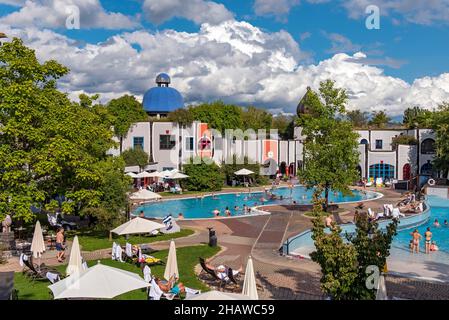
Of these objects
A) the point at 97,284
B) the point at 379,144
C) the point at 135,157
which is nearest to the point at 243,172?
the point at 135,157

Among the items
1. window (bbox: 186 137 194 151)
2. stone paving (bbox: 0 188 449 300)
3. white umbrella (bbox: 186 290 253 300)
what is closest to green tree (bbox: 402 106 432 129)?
window (bbox: 186 137 194 151)

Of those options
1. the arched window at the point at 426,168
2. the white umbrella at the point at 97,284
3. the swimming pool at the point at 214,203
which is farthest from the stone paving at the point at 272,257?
the arched window at the point at 426,168

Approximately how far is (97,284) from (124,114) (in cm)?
3893

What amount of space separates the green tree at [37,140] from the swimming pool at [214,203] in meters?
11.0

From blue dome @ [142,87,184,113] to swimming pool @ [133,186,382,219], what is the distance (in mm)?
24562

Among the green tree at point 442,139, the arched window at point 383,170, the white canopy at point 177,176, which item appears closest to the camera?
the green tree at point 442,139

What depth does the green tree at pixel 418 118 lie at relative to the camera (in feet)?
176

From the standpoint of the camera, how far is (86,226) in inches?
996

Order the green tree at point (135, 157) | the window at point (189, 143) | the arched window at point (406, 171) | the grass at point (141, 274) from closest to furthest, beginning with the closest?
Answer: the grass at point (141, 274) < the green tree at point (135, 157) < the window at point (189, 143) < the arched window at point (406, 171)

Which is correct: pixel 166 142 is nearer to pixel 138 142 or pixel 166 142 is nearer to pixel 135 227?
pixel 138 142

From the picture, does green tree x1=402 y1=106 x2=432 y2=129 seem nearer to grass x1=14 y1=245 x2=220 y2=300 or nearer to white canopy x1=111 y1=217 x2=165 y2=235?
grass x1=14 y1=245 x2=220 y2=300

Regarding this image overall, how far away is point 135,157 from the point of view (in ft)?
148

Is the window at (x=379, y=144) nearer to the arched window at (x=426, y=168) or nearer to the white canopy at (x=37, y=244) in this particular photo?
the arched window at (x=426, y=168)

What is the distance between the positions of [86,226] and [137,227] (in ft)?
24.5
